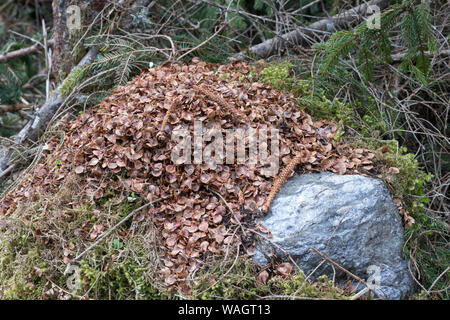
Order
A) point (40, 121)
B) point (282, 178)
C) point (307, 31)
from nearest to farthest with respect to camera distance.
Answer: point (282, 178), point (40, 121), point (307, 31)

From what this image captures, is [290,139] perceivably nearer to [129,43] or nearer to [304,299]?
[304,299]

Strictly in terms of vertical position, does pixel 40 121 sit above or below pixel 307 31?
above

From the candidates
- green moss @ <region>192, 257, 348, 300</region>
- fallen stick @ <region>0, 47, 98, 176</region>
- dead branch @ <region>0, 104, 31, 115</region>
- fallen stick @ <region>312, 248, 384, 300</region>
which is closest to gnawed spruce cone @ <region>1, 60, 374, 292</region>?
green moss @ <region>192, 257, 348, 300</region>

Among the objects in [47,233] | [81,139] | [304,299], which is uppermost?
[81,139]

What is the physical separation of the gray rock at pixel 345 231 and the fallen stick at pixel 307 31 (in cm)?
199

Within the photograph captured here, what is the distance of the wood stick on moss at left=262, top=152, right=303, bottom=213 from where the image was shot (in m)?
2.40

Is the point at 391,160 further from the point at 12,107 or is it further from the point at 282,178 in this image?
the point at 12,107

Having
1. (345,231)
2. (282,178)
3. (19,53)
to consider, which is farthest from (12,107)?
(345,231)

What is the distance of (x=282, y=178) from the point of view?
8.19 ft

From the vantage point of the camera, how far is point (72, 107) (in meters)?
3.39

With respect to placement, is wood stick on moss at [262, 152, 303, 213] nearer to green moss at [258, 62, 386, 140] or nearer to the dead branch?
green moss at [258, 62, 386, 140]

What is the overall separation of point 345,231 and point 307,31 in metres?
2.57
